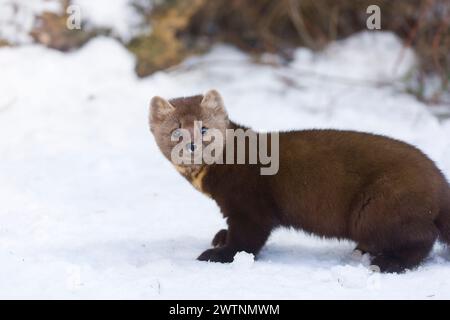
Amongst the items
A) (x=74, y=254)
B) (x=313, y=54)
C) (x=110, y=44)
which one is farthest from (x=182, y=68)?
(x=74, y=254)

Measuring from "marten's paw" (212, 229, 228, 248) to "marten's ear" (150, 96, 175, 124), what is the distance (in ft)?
3.01

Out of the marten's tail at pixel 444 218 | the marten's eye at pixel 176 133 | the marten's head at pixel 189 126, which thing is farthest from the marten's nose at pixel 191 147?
the marten's tail at pixel 444 218

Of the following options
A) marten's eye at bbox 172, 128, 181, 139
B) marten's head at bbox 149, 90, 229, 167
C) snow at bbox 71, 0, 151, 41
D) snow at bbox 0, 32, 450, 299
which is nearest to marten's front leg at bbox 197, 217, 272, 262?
snow at bbox 0, 32, 450, 299

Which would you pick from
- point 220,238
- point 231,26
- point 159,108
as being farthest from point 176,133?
point 231,26

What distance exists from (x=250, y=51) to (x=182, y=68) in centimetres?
140

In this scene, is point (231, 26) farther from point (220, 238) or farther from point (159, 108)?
→ point (220, 238)

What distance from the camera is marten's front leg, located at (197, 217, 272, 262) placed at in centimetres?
539

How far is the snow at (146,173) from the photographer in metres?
4.75

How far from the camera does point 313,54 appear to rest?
10.9m

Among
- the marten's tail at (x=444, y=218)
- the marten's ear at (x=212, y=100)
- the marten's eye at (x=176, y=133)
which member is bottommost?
the marten's tail at (x=444, y=218)

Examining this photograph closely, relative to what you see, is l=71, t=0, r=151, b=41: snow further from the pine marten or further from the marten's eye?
the marten's eye

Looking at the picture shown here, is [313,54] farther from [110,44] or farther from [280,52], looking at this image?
[110,44]

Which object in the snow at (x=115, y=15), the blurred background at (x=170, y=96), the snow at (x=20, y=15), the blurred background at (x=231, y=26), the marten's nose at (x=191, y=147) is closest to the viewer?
the blurred background at (x=170, y=96)

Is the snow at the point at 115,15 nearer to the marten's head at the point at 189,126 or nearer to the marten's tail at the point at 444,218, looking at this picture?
the marten's head at the point at 189,126
